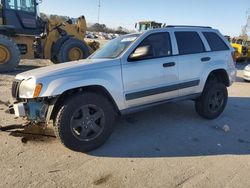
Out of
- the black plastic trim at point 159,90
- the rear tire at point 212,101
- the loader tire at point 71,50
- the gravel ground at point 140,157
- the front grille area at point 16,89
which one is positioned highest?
the loader tire at point 71,50

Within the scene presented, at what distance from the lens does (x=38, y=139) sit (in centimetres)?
461

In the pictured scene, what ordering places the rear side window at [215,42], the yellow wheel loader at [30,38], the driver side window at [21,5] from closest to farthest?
1. the rear side window at [215,42]
2. the yellow wheel loader at [30,38]
3. the driver side window at [21,5]

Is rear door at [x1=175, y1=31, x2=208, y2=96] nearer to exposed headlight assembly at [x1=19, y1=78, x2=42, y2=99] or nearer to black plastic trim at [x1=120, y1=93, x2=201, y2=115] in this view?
black plastic trim at [x1=120, y1=93, x2=201, y2=115]

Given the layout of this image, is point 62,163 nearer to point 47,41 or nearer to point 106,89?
point 106,89

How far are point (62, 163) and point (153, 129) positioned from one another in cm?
203

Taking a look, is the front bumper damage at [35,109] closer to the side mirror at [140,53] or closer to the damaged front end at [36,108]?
the damaged front end at [36,108]

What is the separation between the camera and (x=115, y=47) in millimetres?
5117

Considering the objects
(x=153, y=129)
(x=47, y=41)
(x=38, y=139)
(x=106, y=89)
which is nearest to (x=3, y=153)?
(x=38, y=139)

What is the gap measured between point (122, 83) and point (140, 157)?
119cm

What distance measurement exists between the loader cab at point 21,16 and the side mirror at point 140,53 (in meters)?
9.06

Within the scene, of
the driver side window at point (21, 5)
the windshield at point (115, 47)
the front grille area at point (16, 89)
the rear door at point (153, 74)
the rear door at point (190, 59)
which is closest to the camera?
the front grille area at point (16, 89)

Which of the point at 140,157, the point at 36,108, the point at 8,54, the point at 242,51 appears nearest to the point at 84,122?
the point at 36,108

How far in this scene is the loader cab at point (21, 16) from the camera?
11859mm

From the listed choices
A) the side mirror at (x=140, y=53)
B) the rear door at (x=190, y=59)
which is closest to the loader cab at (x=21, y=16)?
the rear door at (x=190, y=59)
